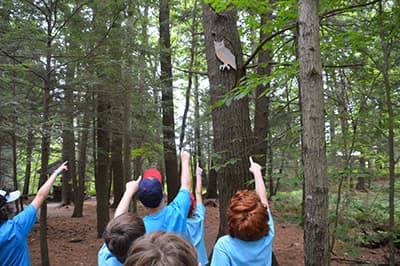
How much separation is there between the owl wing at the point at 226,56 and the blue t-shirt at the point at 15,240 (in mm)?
2878

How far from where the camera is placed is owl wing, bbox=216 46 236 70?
3.97 meters

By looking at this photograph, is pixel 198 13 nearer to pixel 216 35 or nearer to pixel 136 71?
pixel 136 71

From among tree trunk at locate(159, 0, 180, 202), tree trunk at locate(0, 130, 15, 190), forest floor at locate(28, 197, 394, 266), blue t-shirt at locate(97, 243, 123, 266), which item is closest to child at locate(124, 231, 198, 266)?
blue t-shirt at locate(97, 243, 123, 266)

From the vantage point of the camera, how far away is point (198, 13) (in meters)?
11.7

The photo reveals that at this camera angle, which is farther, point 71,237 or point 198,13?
point 198,13

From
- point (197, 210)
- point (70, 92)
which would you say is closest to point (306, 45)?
point (197, 210)

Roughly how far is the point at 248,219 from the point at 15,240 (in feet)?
6.43

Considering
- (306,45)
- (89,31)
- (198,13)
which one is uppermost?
(198,13)

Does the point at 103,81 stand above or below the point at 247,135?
above

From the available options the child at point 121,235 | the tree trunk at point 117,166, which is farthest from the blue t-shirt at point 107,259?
the tree trunk at point 117,166

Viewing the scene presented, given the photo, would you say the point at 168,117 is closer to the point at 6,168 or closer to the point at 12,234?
the point at 6,168

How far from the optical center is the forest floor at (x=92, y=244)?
589 cm

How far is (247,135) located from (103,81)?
4.00 metres

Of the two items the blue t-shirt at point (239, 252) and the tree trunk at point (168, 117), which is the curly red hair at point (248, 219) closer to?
the blue t-shirt at point (239, 252)
